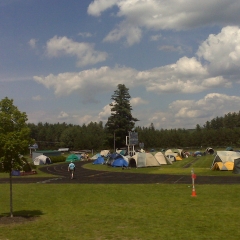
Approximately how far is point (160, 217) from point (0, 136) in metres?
6.94

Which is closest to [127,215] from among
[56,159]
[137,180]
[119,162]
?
[137,180]

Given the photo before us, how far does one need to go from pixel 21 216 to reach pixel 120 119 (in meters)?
74.3

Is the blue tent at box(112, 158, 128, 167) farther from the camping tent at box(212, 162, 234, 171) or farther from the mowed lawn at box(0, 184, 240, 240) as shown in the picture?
the mowed lawn at box(0, 184, 240, 240)

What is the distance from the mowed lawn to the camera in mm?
11164

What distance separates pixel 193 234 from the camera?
10945 mm

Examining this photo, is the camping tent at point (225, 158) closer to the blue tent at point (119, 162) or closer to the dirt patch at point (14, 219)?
the blue tent at point (119, 162)

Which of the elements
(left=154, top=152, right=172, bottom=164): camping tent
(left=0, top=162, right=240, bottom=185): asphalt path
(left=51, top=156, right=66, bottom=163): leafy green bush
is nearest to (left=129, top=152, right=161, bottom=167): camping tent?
(left=154, top=152, right=172, bottom=164): camping tent

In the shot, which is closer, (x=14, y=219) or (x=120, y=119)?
(x=14, y=219)

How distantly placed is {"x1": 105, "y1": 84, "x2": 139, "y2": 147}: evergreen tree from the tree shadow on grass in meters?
72.0

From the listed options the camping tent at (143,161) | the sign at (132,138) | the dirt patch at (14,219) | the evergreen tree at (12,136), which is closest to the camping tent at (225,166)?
the camping tent at (143,161)

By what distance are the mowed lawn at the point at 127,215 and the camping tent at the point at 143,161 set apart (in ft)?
94.7

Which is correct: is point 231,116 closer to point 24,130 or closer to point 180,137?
point 180,137

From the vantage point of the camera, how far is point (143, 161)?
51.2 metres

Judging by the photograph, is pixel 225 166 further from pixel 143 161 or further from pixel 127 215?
pixel 127 215
